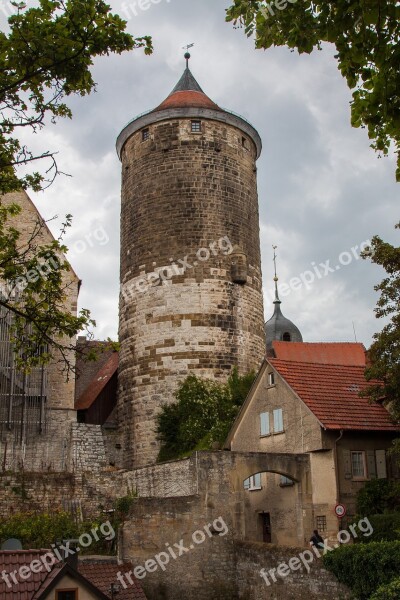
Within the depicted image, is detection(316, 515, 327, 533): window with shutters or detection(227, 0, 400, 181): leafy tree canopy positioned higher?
detection(227, 0, 400, 181): leafy tree canopy

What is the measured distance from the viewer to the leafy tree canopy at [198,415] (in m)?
24.8

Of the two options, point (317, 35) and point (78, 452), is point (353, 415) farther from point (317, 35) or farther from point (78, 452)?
point (317, 35)

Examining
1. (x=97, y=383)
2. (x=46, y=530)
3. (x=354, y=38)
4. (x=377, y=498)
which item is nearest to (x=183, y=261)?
(x=97, y=383)

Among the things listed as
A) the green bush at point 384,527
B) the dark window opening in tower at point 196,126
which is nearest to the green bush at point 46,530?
the green bush at point 384,527

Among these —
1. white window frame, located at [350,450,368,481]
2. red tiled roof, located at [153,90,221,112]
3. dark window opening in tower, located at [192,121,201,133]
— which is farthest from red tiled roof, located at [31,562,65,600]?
red tiled roof, located at [153,90,221,112]

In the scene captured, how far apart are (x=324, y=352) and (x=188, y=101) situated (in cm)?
1434

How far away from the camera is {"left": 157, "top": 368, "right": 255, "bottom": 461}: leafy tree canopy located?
81.4 feet

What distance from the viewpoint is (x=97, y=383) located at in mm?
30531

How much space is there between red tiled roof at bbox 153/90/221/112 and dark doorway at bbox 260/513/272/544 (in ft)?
50.7

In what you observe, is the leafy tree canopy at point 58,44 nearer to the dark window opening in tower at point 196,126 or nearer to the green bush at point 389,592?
the green bush at point 389,592

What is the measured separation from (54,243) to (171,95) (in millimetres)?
21376

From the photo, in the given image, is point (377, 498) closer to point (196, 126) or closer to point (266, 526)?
point (266, 526)

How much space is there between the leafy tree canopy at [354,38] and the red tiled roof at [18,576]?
10.5 m

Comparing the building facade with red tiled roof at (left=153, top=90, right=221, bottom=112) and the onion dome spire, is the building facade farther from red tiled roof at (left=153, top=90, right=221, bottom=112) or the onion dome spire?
the onion dome spire
